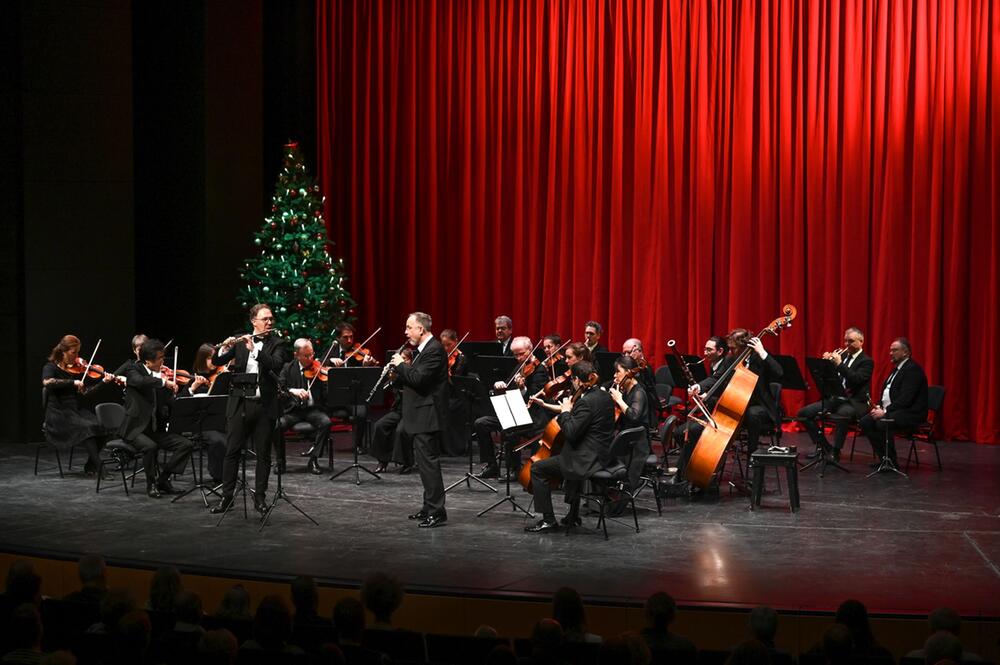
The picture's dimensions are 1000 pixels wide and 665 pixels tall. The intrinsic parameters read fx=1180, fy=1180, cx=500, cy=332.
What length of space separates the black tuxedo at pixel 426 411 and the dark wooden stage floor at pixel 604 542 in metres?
0.33

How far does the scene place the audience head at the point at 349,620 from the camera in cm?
466

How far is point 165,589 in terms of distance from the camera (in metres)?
→ 5.34

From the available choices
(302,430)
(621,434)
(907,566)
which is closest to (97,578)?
(621,434)

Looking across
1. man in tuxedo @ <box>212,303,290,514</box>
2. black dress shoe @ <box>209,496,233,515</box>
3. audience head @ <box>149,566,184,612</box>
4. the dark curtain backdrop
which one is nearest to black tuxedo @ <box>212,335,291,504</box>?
man in tuxedo @ <box>212,303,290,514</box>

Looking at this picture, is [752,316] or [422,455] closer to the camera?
[422,455]

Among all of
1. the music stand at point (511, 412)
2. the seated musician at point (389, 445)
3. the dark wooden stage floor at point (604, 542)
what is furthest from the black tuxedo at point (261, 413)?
the seated musician at point (389, 445)

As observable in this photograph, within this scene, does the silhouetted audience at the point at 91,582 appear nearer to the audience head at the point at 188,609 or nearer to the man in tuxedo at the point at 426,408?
the audience head at the point at 188,609

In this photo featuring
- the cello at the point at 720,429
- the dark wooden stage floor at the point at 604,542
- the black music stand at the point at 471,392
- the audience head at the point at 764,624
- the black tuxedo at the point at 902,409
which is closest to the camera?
the audience head at the point at 764,624

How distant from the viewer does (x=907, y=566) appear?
25.4 ft

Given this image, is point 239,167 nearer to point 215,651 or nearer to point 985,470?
point 985,470

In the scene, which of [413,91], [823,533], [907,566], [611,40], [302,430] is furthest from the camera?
[413,91]

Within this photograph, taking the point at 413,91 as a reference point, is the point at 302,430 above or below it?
below

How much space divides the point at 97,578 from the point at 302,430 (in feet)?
19.4

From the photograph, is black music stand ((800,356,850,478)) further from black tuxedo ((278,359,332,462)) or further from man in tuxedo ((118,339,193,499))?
man in tuxedo ((118,339,193,499))
